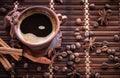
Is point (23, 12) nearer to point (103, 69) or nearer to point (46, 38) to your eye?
point (46, 38)

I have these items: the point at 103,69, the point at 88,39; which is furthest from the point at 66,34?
the point at 103,69

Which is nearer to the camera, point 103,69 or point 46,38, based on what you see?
point 46,38

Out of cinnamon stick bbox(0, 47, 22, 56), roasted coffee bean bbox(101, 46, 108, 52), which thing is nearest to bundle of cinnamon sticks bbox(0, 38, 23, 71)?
cinnamon stick bbox(0, 47, 22, 56)

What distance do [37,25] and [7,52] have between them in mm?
147

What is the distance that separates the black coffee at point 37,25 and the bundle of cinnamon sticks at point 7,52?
79 mm

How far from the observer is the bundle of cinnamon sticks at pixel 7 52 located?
1.33 meters

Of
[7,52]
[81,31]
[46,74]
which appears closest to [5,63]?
[7,52]

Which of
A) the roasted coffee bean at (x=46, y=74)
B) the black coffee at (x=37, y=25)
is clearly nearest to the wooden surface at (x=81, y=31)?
the roasted coffee bean at (x=46, y=74)

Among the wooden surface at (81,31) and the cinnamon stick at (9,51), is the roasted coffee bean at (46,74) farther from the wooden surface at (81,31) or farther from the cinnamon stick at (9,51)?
the cinnamon stick at (9,51)

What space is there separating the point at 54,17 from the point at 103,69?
0.93ft

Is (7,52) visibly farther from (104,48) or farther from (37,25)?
(104,48)

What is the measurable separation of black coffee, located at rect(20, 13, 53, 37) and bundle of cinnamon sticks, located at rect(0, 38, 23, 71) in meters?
0.08

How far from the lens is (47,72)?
139 cm

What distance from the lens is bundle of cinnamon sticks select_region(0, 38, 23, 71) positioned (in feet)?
4.38
